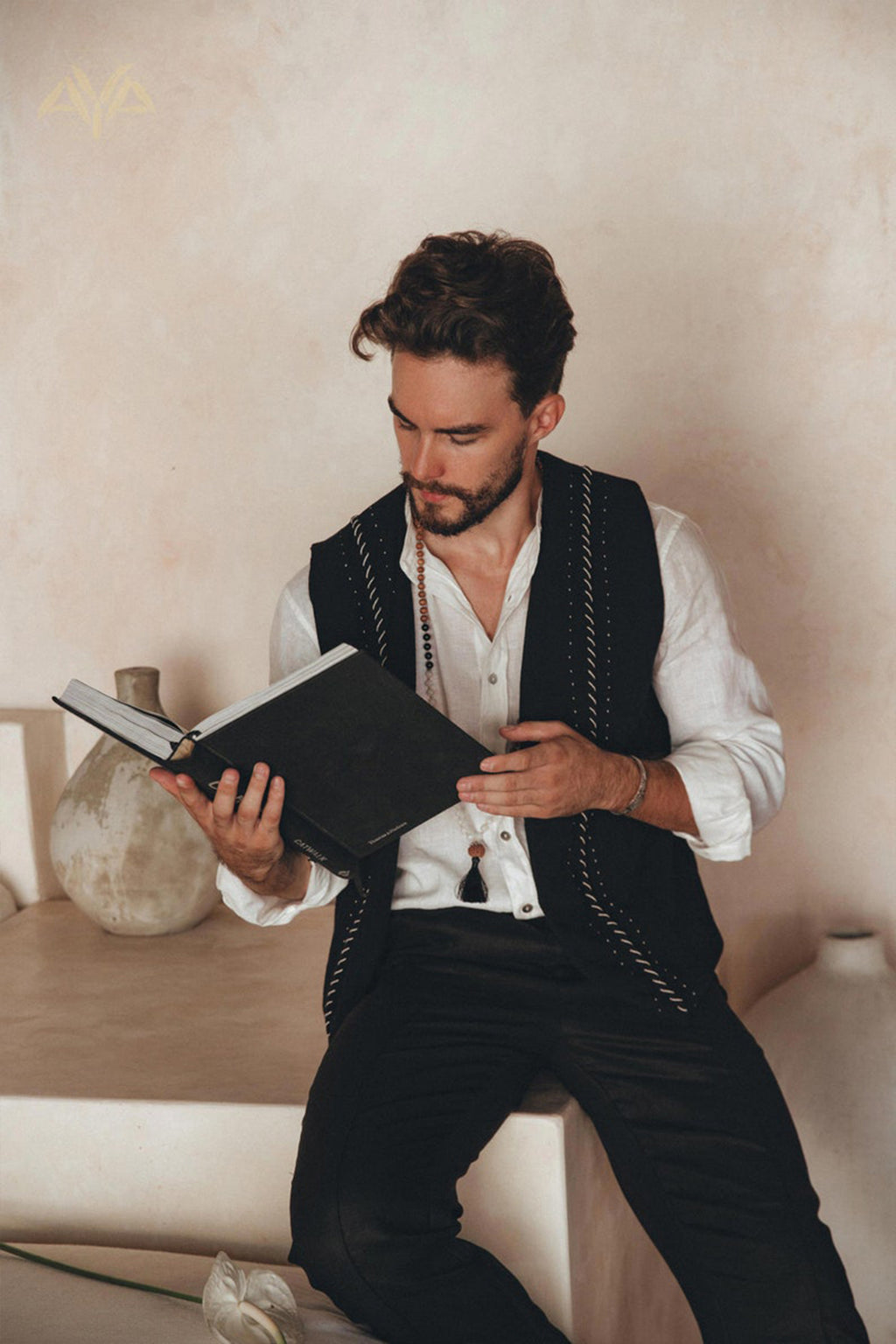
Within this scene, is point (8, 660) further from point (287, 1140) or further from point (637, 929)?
point (637, 929)

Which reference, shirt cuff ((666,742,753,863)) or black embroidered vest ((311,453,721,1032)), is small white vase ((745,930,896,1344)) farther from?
shirt cuff ((666,742,753,863))

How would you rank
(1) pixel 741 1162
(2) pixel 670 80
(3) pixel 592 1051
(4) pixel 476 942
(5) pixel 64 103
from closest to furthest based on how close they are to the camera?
(1) pixel 741 1162 → (3) pixel 592 1051 → (4) pixel 476 942 → (2) pixel 670 80 → (5) pixel 64 103

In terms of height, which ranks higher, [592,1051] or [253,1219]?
[592,1051]

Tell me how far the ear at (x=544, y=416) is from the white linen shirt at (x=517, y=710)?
146 millimetres

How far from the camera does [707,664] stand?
5.98 feet

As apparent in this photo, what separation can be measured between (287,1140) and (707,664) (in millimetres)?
906

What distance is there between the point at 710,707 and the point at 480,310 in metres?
0.63

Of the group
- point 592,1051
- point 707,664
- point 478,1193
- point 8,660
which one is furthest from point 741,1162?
point 8,660

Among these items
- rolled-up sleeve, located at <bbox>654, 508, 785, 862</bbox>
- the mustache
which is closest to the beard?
the mustache

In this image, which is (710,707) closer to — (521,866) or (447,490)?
(521,866)

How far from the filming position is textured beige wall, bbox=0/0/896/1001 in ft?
8.30

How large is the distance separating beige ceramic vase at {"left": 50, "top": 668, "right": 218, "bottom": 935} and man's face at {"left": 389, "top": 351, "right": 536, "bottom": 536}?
1.08 meters

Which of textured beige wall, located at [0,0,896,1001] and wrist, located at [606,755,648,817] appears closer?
wrist, located at [606,755,648,817]

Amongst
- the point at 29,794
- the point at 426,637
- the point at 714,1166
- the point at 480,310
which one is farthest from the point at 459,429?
the point at 29,794
